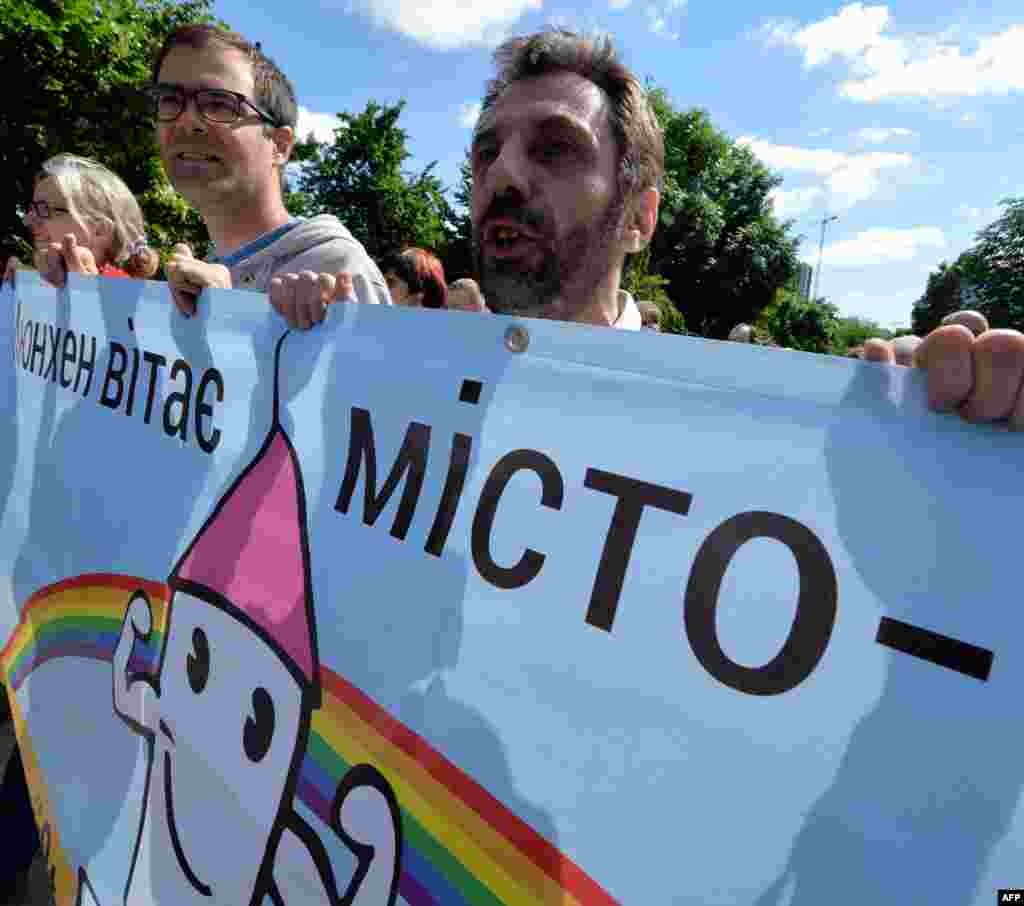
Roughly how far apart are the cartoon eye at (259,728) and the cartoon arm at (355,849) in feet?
0.42

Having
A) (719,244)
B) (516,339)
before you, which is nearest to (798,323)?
(719,244)

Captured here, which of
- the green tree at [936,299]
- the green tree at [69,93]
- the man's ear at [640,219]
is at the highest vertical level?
the green tree at [936,299]

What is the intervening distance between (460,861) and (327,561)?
50cm

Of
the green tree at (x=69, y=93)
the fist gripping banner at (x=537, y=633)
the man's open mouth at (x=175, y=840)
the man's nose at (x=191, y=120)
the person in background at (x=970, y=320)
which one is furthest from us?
the green tree at (x=69, y=93)

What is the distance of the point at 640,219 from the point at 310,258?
2.65 feet

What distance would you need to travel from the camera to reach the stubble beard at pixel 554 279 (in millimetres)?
1468

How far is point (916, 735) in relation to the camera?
26.8 inches

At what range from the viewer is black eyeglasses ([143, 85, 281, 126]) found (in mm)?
1784

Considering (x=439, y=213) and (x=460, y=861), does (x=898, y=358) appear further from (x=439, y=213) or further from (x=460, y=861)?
(x=439, y=213)

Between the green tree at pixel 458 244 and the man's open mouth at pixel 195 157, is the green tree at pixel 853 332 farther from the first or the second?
the man's open mouth at pixel 195 157

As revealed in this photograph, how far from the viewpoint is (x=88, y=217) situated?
2201 mm

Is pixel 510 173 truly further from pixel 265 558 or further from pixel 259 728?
pixel 259 728

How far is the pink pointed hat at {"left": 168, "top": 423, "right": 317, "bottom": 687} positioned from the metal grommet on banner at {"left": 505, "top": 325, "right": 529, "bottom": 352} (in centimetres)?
47

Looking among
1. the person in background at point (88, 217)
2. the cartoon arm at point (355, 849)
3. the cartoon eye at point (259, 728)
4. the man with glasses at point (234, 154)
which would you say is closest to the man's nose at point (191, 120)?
the man with glasses at point (234, 154)
